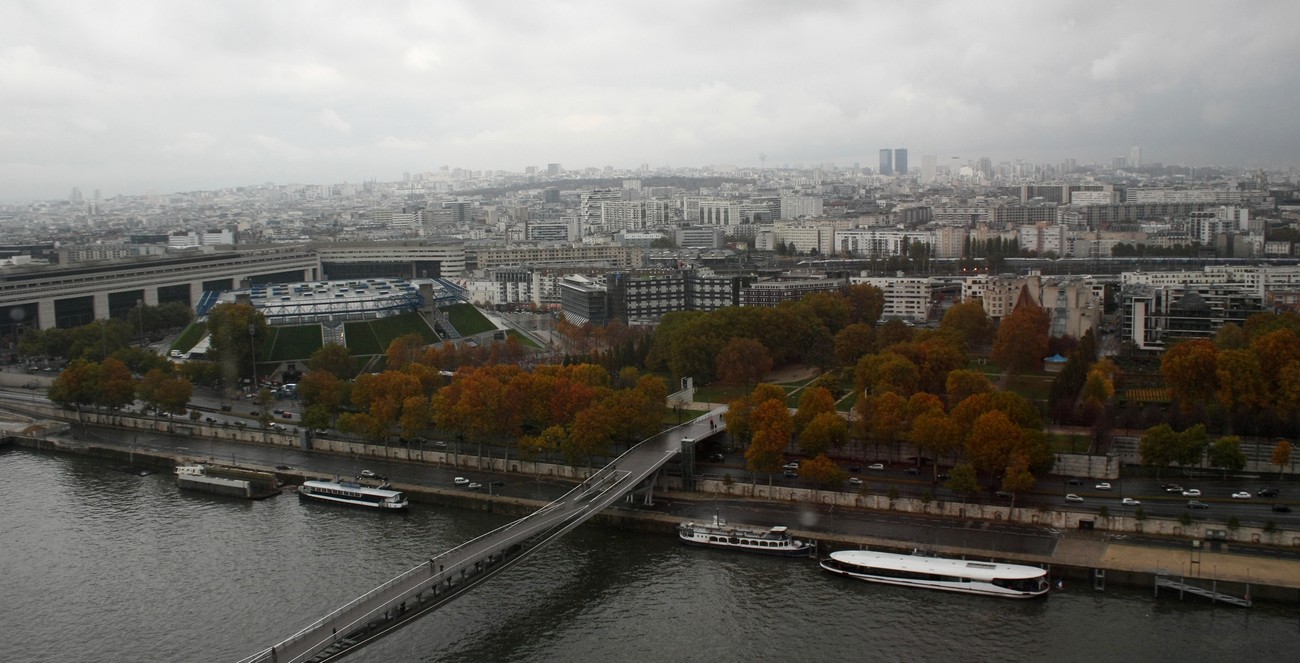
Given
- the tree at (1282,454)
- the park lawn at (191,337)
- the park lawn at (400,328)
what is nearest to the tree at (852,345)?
the tree at (1282,454)

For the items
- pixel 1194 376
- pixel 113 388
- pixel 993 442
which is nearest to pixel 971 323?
pixel 1194 376

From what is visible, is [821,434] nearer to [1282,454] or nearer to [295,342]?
[1282,454]

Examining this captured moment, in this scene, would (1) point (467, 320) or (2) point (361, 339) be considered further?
(1) point (467, 320)

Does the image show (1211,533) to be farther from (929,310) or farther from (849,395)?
(929,310)

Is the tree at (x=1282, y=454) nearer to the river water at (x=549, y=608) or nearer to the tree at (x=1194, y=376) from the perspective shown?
the tree at (x=1194, y=376)

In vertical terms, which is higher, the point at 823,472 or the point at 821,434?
the point at 821,434

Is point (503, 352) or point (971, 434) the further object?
point (503, 352)

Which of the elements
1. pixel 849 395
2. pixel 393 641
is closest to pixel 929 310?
pixel 849 395
